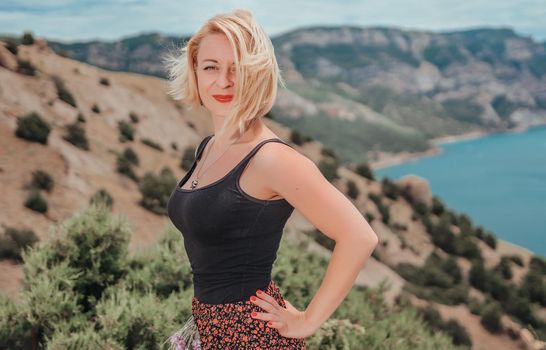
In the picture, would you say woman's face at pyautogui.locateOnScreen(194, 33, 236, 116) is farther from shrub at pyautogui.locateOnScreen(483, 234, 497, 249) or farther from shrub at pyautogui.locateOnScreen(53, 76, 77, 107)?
shrub at pyautogui.locateOnScreen(483, 234, 497, 249)

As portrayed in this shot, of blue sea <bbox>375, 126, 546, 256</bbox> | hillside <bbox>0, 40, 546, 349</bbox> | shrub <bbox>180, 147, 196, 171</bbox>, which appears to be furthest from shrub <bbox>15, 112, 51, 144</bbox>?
blue sea <bbox>375, 126, 546, 256</bbox>

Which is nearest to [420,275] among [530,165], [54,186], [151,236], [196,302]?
[151,236]

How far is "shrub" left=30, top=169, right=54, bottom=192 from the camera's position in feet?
41.8

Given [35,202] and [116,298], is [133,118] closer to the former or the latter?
[35,202]

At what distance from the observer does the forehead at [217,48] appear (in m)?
2.29

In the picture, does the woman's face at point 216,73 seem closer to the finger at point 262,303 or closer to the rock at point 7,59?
the finger at point 262,303

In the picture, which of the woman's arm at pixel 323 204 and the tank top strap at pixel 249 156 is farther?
the tank top strap at pixel 249 156

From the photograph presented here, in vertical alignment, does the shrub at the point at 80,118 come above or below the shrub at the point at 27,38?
below

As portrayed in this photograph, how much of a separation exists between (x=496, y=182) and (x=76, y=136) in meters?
108

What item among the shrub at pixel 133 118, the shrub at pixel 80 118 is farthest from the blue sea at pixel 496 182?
the shrub at pixel 80 118

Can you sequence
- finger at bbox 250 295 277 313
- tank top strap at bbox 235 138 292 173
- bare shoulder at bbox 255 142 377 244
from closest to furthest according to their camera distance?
bare shoulder at bbox 255 142 377 244
tank top strap at bbox 235 138 292 173
finger at bbox 250 295 277 313

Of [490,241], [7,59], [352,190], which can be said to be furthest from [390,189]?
[7,59]

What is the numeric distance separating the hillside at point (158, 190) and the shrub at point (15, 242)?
22cm

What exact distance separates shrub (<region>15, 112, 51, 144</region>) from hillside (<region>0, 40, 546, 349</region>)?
234mm
